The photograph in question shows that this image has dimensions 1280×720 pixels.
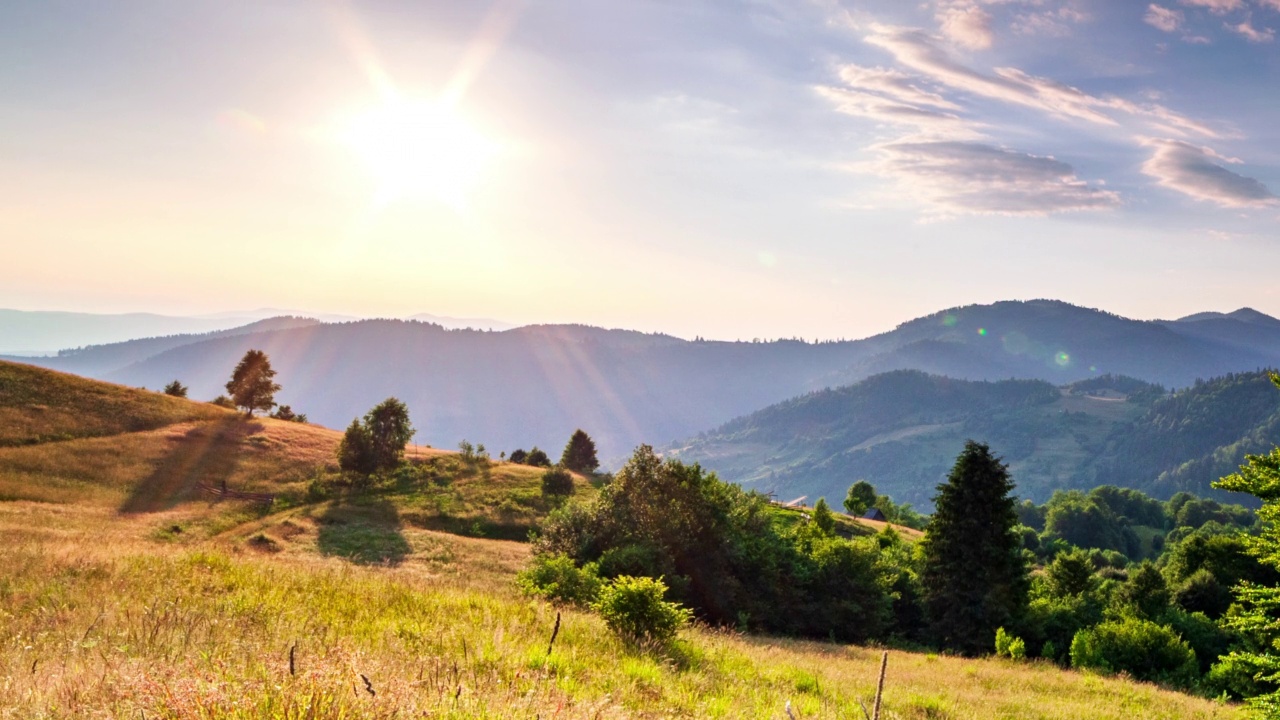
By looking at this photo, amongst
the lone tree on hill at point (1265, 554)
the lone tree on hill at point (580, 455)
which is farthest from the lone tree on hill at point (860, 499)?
the lone tree on hill at point (1265, 554)

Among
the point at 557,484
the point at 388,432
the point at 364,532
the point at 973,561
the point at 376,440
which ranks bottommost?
the point at 364,532

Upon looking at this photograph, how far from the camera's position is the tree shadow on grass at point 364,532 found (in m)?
39.2

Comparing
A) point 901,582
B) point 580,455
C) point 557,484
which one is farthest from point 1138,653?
point 580,455

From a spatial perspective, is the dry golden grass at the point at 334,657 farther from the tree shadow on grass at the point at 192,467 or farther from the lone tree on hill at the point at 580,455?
the lone tree on hill at the point at 580,455

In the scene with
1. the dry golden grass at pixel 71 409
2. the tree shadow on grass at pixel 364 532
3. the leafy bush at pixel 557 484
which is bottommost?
the tree shadow on grass at pixel 364 532

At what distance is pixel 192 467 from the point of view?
56.7 meters

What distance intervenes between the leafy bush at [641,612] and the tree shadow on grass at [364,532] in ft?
83.4

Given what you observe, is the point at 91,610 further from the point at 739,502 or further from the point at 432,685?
the point at 739,502

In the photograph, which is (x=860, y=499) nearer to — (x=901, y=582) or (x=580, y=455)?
(x=580, y=455)

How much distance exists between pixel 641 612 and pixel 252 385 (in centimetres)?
8192

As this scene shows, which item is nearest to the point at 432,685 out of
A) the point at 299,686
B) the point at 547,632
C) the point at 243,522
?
the point at 299,686

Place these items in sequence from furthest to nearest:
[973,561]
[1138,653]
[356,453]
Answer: [356,453] → [973,561] → [1138,653]

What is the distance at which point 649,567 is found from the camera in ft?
101

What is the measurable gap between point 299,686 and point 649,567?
88.8 feet
